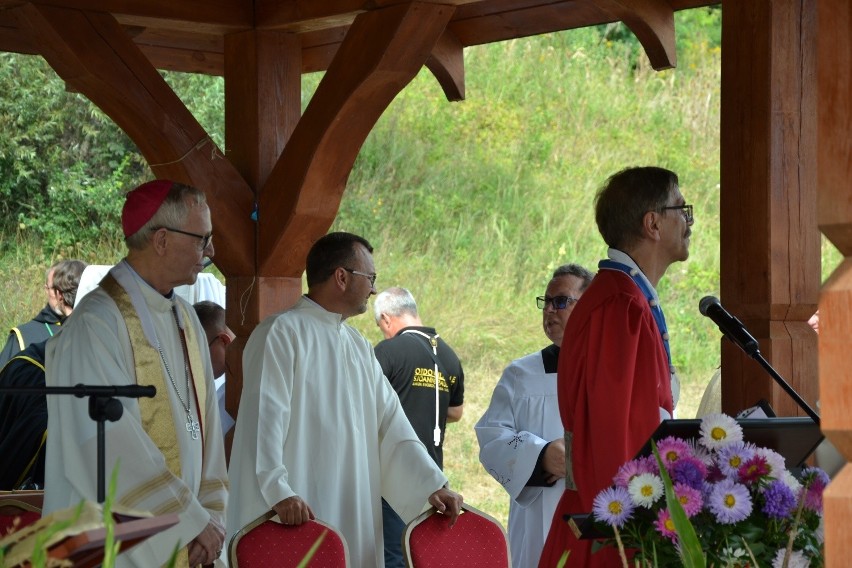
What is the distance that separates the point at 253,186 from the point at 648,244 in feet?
9.10

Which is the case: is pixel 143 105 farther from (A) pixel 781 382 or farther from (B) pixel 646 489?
(B) pixel 646 489

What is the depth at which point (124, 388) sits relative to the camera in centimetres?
285

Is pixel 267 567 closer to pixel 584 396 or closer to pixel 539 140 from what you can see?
pixel 584 396

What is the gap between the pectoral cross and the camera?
4125 millimetres

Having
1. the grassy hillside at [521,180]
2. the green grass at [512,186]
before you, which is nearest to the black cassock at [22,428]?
the green grass at [512,186]

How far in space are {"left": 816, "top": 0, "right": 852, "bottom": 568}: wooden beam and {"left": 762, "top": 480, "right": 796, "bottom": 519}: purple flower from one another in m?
0.64

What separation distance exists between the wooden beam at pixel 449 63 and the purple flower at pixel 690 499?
416 cm

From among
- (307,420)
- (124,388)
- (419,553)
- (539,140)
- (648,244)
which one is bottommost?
(419,553)

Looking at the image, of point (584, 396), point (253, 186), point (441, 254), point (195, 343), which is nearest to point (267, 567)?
point (195, 343)

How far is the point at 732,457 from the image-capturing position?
2598 millimetres

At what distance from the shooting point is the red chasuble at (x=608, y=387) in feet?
11.2

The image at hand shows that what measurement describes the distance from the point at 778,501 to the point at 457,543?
1.85 meters

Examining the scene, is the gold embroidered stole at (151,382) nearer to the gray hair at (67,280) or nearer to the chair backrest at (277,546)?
the chair backrest at (277,546)

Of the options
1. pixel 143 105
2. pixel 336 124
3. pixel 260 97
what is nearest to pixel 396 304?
pixel 260 97
